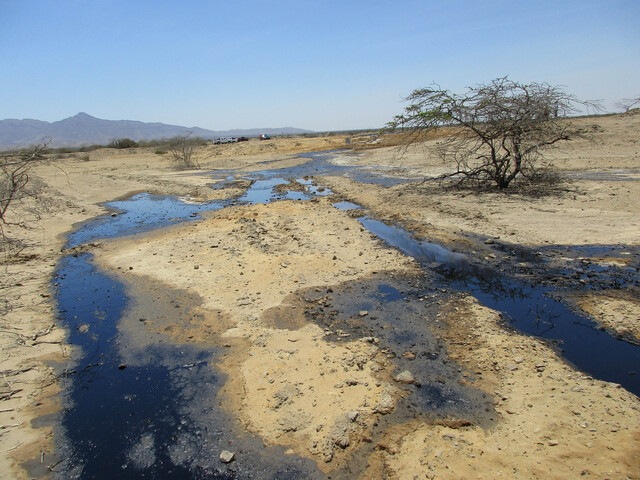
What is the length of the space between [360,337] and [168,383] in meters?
2.77

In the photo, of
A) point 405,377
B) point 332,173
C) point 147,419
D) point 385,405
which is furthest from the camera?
point 332,173

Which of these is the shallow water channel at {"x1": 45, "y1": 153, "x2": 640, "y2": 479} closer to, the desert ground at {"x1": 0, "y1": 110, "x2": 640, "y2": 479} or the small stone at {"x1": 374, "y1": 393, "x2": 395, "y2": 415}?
the desert ground at {"x1": 0, "y1": 110, "x2": 640, "y2": 479}

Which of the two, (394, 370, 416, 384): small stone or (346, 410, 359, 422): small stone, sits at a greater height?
(394, 370, 416, 384): small stone

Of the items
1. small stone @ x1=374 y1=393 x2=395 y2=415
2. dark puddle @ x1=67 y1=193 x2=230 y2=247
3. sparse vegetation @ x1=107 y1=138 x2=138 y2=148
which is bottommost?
small stone @ x1=374 y1=393 x2=395 y2=415

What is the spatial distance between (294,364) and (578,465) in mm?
3192

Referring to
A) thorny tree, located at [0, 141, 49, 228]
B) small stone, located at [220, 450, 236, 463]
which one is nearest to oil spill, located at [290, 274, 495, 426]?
small stone, located at [220, 450, 236, 463]

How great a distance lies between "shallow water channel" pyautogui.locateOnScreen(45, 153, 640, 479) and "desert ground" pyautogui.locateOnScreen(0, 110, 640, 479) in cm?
18

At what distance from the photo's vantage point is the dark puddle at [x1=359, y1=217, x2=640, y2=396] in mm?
4695

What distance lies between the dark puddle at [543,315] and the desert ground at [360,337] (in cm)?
25

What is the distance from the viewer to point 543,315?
5.98m

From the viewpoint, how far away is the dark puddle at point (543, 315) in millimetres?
4695

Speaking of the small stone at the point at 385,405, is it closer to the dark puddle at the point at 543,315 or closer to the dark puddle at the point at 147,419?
the dark puddle at the point at 147,419

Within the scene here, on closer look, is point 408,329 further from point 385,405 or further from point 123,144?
point 123,144

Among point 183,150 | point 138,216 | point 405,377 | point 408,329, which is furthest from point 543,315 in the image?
point 183,150
